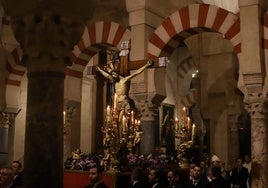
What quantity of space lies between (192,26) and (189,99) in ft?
18.3

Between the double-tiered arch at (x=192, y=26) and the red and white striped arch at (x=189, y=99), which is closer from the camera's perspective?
the double-tiered arch at (x=192, y=26)

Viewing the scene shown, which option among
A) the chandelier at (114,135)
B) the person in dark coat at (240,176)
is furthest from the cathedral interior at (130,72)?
the chandelier at (114,135)

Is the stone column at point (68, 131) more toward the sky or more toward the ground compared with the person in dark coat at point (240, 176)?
more toward the sky

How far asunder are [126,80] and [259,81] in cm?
210

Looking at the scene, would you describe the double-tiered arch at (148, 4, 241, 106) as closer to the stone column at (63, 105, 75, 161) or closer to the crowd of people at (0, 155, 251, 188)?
the stone column at (63, 105, 75, 161)

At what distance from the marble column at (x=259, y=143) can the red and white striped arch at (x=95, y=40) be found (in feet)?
9.80

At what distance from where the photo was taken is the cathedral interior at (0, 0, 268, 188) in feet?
10.8

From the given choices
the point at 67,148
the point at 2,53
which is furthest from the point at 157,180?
the point at 2,53

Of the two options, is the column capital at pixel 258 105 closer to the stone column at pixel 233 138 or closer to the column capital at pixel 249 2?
the column capital at pixel 249 2

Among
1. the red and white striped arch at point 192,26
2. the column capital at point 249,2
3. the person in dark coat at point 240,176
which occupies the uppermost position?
the column capital at point 249,2

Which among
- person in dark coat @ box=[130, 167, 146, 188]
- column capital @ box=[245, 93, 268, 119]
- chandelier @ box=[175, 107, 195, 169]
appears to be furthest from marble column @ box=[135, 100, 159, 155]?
person in dark coat @ box=[130, 167, 146, 188]

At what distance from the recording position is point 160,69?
295 inches

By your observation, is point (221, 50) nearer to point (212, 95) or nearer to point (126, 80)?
point (212, 95)

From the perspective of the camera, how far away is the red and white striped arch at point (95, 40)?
819 cm
